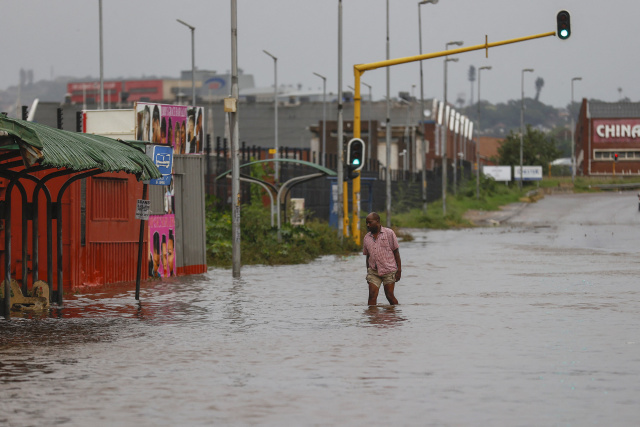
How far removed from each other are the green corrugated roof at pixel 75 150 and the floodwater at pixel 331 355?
214 cm

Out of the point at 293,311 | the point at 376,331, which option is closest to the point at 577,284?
the point at 293,311

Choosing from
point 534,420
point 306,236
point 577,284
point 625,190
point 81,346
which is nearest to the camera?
point 534,420

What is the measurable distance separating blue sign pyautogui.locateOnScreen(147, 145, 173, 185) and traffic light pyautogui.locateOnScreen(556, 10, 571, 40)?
1093 cm

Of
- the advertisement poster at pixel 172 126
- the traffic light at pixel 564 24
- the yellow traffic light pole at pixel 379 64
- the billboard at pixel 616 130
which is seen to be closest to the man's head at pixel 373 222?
the advertisement poster at pixel 172 126

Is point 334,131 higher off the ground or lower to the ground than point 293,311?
higher

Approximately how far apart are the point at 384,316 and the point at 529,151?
333ft

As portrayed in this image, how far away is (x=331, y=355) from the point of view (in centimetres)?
1221

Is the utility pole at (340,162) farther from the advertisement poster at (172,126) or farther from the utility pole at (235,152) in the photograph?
the advertisement poster at (172,126)

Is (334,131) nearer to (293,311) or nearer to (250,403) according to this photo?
(293,311)

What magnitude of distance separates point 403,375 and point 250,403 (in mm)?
1990

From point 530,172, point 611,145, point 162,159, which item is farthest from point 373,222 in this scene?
point 611,145

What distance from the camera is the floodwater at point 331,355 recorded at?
29.3ft

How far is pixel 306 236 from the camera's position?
115 ft

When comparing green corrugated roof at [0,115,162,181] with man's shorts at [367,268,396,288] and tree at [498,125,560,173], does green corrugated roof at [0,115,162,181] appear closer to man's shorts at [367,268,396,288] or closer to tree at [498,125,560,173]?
man's shorts at [367,268,396,288]
